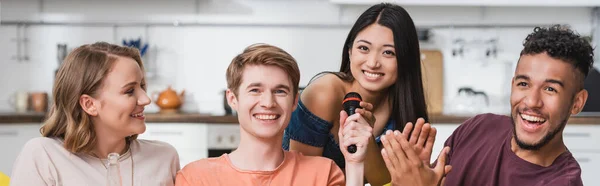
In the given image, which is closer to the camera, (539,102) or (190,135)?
(539,102)

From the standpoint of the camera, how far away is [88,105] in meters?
1.63

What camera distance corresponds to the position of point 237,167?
5.28ft

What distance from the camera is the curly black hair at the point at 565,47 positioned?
1.48 metres

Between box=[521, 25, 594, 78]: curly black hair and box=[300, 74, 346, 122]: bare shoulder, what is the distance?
0.60 metres

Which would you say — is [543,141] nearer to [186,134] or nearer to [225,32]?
[186,134]

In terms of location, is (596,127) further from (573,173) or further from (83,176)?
(83,176)

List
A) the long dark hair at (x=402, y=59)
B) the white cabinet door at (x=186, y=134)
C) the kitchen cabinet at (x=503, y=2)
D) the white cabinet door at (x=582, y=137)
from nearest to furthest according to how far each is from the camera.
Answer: the long dark hair at (x=402, y=59)
the white cabinet door at (x=582, y=137)
the white cabinet door at (x=186, y=134)
the kitchen cabinet at (x=503, y=2)

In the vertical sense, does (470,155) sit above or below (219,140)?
above

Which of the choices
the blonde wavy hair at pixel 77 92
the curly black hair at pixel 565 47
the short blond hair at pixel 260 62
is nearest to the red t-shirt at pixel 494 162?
the curly black hair at pixel 565 47

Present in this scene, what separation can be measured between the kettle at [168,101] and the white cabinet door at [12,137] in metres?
0.78

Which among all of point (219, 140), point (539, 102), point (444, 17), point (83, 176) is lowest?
point (219, 140)

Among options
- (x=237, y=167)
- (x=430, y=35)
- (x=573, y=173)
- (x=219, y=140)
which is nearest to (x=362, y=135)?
(x=237, y=167)

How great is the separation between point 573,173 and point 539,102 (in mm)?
188

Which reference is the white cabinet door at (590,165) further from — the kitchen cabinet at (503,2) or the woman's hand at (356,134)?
the woman's hand at (356,134)
